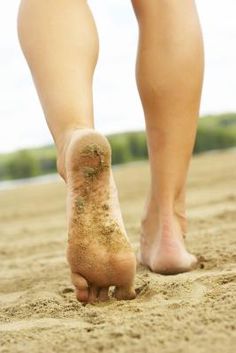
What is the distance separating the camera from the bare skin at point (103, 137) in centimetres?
127

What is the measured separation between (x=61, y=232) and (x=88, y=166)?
167cm

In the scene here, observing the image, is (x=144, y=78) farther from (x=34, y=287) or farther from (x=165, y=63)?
(x=34, y=287)

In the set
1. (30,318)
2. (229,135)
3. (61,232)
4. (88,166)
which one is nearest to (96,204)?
(88,166)

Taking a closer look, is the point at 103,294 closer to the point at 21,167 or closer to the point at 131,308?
the point at 131,308

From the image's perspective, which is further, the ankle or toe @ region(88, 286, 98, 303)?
the ankle

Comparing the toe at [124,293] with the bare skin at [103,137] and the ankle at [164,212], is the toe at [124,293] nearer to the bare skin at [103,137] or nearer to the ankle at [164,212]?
the bare skin at [103,137]

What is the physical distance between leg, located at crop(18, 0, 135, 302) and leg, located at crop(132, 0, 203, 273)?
217 millimetres

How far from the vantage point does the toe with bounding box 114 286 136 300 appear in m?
1.32

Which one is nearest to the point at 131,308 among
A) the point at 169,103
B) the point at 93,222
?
the point at 93,222

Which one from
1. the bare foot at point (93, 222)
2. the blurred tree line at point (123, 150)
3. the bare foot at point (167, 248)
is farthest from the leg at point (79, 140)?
the blurred tree line at point (123, 150)

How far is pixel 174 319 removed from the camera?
1130 mm

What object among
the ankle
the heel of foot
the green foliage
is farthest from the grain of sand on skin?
the green foliage

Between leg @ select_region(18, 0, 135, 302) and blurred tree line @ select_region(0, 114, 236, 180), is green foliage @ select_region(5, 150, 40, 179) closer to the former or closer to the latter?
blurred tree line @ select_region(0, 114, 236, 180)

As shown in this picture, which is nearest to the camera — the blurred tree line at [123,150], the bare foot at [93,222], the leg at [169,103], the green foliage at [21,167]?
the bare foot at [93,222]
